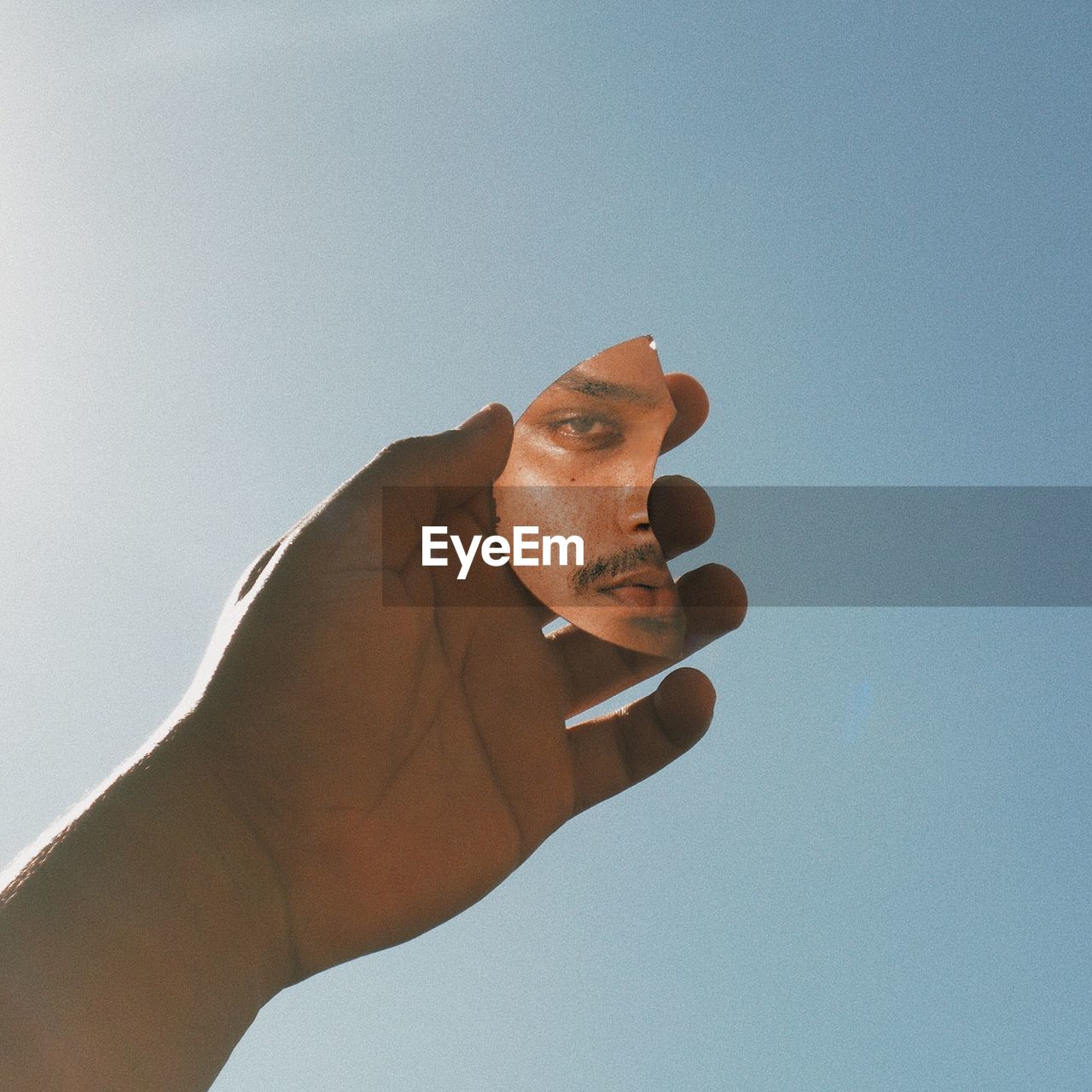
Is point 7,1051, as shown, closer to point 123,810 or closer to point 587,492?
point 123,810

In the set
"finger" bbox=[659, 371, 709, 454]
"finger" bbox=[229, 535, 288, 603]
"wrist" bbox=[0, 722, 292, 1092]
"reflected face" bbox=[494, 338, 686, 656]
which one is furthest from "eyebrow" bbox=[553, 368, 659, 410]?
"wrist" bbox=[0, 722, 292, 1092]

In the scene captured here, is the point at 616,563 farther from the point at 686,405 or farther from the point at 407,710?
the point at 407,710

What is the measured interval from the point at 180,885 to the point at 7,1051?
1.43 ft

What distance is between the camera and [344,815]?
7.79 feet

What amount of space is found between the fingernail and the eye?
0.53m

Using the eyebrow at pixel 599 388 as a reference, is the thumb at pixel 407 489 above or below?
below

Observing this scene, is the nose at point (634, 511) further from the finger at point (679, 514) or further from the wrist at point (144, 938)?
the wrist at point (144, 938)

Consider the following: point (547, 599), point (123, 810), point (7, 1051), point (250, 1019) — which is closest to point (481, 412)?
point (547, 599)

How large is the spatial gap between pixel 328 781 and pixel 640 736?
0.93 m

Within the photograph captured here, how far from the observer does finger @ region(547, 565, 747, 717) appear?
2.92 m

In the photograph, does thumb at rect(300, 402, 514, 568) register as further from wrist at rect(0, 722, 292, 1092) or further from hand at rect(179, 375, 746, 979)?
wrist at rect(0, 722, 292, 1092)

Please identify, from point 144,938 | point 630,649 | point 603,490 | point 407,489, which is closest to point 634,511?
point 603,490

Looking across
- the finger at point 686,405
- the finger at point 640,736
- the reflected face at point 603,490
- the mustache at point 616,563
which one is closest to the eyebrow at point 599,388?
the reflected face at point 603,490

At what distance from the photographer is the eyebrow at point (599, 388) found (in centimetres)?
322
